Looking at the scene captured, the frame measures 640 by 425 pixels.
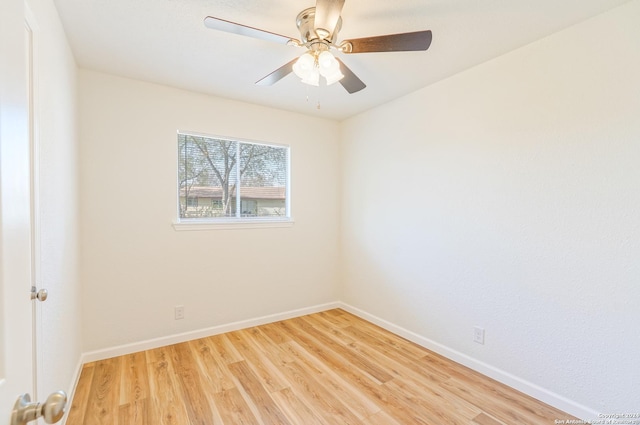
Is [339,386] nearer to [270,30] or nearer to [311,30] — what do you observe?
[311,30]

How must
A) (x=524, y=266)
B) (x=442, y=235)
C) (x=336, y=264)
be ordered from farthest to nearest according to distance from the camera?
1. (x=336, y=264)
2. (x=442, y=235)
3. (x=524, y=266)

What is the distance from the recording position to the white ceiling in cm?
166

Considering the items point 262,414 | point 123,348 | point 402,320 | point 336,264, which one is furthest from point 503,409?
point 123,348

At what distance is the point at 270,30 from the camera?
1874 mm

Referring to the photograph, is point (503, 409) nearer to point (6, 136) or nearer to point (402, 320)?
point (402, 320)

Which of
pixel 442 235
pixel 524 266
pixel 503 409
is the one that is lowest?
pixel 503 409

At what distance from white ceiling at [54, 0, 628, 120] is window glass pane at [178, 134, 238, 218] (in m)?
0.57

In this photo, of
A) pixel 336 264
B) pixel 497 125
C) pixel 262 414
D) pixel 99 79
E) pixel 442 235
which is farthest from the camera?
pixel 336 264

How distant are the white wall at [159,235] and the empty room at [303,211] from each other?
0.06 ft

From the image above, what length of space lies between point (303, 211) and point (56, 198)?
2272 millimetres

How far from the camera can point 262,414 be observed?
1.83 meters

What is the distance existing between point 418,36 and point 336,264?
2819 mm

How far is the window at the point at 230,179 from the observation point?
2891mm

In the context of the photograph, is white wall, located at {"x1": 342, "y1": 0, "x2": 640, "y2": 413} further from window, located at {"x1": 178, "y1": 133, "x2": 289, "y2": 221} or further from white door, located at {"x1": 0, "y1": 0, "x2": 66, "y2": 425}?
white door, located at {"x1": 0, "y1": 0, "x2": 66, "y2": 425}
